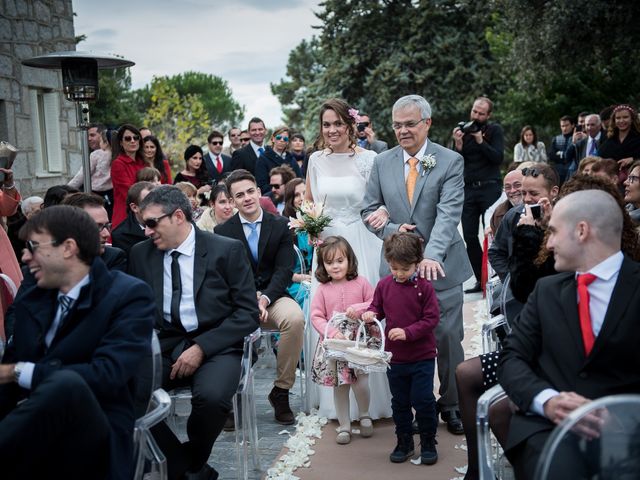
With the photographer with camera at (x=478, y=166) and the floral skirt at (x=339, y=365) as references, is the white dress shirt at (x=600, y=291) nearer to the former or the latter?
the floral skirt at (x=339, y=365)

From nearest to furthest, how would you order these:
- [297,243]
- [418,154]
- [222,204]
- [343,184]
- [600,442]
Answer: [600,442] < [418,154] < [343,184] < [222,204] < [297,243]

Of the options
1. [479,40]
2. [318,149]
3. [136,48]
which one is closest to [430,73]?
[479,40]

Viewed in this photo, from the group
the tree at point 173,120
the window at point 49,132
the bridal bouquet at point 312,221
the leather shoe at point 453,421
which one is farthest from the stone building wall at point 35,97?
the tree at point 173,120

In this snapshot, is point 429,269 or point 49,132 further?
point 49,132

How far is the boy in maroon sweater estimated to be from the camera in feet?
15.2

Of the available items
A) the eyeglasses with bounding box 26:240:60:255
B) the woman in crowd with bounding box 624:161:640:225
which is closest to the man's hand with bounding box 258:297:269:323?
the eyeglasses with bounding box 26:240:60:255

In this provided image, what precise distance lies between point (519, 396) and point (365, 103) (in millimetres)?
29454

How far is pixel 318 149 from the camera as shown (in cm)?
648

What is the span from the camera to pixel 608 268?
9.79 feet

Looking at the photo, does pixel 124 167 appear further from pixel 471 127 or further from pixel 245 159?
pixel 471 127

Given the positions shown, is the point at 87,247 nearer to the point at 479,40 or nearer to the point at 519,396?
the point at 519,396

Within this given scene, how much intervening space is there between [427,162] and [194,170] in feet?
18.8

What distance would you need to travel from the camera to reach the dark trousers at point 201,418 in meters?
4.16

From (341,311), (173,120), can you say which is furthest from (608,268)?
(173,120)
